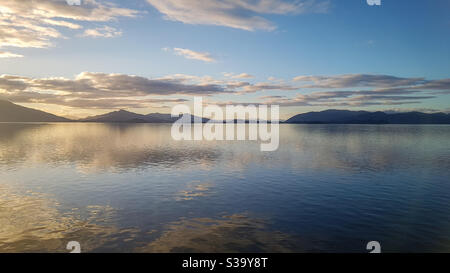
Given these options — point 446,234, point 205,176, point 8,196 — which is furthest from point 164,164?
point 446,234

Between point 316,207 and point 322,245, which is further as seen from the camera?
point 316,207

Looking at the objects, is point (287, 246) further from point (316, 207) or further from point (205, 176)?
point (205, 176)

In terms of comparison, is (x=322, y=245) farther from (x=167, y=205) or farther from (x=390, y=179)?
(x=390, y=179)

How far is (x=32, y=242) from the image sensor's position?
20.1 metres

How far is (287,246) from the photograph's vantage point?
19734 millimetres

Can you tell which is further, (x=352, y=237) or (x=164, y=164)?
(x=164, y=164)

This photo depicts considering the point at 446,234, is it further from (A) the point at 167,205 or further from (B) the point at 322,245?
(A) the point at 167,205

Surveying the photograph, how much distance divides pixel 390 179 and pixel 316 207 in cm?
2190

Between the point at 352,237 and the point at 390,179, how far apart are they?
1061 inches
